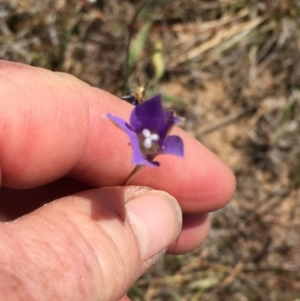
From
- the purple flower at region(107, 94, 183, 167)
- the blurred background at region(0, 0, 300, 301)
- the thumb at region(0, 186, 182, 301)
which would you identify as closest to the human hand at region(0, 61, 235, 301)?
the thumb at region(0, 186, 182, 301)

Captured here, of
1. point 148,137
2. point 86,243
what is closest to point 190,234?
point 86,243

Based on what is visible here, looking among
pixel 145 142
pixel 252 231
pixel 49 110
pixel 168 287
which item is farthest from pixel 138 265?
pixel 252 231

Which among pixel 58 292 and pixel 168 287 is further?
pixel 168 287

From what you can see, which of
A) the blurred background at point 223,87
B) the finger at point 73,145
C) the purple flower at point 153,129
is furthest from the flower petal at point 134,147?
the blurred background at point 223,87

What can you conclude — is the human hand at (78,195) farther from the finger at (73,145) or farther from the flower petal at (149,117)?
the flower petal at (149,117)

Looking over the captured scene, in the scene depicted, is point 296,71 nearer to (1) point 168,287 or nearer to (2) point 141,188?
(1) point 168,287

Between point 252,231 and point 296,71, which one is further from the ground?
point 296,71
